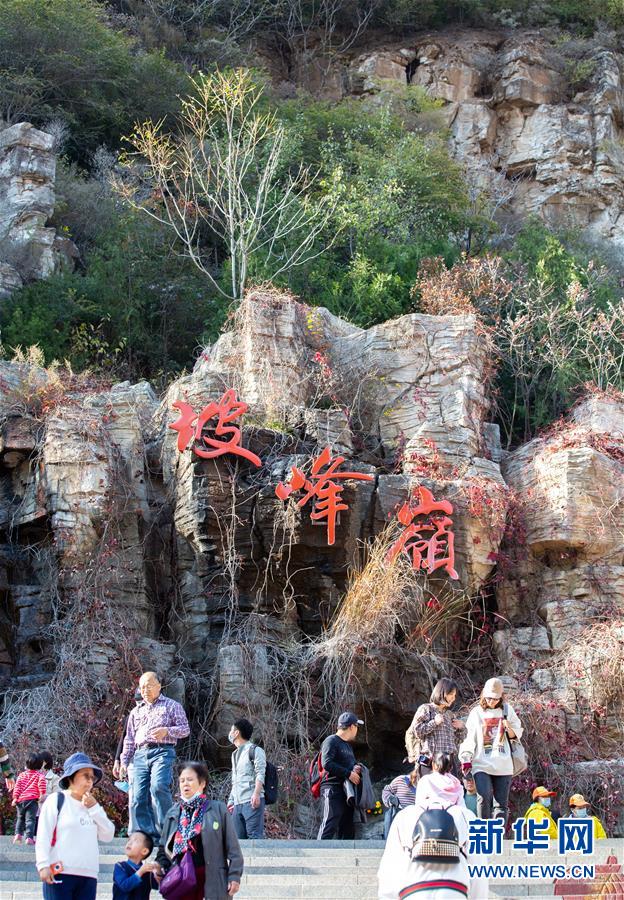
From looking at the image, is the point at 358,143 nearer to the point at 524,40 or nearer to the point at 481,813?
the point at 524,40

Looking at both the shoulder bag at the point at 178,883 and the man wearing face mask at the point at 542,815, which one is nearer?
the shoulder bag at the point at 178,883

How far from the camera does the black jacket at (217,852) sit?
22.4 ft

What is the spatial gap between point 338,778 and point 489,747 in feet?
3.69

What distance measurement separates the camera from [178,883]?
6.80 meters

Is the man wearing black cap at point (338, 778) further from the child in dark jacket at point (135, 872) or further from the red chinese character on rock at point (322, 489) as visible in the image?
the red chinese character on rock at point (322, 489)

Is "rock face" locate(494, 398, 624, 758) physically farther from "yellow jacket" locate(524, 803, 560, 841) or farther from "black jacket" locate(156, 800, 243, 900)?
"black jacket" locate(156, 800, 243, 900)

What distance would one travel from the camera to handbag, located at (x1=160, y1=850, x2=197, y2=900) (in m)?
6.78

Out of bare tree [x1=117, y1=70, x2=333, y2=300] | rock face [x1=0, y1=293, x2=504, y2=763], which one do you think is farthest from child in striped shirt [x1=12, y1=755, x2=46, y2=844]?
bare tree [x1=117, y1=70, x2=333, y2=300]

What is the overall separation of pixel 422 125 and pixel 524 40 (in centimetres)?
480

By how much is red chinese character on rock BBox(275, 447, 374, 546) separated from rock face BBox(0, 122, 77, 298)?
8303mm

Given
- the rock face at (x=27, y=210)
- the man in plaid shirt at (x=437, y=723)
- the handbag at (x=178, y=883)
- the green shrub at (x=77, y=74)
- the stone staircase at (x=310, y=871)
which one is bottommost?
the stone staircase at (x=310, y=871)

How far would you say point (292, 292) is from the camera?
20.8 meters

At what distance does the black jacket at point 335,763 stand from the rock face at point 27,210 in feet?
44.4

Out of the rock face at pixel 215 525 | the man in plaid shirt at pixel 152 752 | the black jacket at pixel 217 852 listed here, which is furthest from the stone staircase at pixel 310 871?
the rock face at pixel 215 525
